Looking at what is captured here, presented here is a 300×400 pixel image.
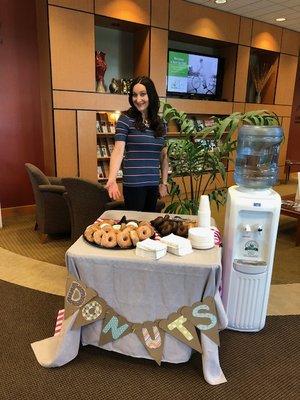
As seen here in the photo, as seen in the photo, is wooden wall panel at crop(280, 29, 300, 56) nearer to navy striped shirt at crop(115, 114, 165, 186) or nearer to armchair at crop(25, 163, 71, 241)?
navy striped shirt at crop(115, 114, 165, 186)

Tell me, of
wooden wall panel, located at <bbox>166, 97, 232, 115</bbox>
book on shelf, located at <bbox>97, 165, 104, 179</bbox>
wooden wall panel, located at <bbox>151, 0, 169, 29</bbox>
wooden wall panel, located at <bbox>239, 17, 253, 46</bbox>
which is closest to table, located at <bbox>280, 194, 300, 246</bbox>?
wooden wall panel, located at <bbox>166, 97, 232, 115</bbox>

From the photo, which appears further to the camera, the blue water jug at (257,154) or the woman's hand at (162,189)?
the woman's hand at (162,189)

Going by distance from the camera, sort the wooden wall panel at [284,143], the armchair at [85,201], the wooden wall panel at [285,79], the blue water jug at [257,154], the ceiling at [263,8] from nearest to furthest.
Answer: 1. the blue water jug at [257,154]
2. the armchair at [85,201]
3. the ceiling at [263,8]
4. the wooden wall panel at [285,79]
5. the wooden wall panel at [284,143]

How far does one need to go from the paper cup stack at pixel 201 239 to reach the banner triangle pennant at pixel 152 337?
1.43 feet

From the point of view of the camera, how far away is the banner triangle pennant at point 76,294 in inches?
59.7

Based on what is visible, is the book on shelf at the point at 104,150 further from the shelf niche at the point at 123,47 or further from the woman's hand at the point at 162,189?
the woman's hand at the point at 162,189

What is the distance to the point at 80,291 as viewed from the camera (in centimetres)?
152

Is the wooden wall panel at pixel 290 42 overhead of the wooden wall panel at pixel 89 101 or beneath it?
overhead

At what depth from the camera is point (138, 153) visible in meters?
2.09

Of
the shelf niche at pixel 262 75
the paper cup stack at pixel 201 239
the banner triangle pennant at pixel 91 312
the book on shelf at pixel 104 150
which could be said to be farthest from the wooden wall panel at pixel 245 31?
the banner triangle pennant at pixel 91 312

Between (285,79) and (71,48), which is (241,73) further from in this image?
(71,48)

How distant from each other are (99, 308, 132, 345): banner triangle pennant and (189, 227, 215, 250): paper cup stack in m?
0.51

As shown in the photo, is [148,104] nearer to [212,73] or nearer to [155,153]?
[155,153]

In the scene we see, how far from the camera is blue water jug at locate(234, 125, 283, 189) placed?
198 cm
